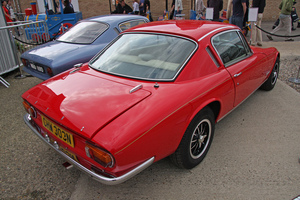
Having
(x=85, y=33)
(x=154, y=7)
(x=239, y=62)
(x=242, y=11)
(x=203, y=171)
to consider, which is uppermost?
(x=154, y=7)

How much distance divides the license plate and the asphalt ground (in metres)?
0.64

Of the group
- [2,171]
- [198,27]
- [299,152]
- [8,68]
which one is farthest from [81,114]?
[8,68]

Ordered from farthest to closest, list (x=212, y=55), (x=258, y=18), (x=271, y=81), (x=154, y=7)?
(x=154, y=7) < (x=258, y=18) < (x=271, y=81) < (x=212, y=55)

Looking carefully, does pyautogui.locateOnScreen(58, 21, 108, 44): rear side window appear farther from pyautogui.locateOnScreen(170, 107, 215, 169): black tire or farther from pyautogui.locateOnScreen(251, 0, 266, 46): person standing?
pyautogui.locateOnScreen(251, 0, 266, 46): person standing

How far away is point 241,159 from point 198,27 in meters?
1.71

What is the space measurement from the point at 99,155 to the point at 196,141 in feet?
3.84

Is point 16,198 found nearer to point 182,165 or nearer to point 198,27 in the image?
point 182,165

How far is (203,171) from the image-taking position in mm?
2467

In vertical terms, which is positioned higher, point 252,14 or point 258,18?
point 252,14

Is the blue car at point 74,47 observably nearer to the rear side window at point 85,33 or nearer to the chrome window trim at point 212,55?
the rear side window at point 85,33

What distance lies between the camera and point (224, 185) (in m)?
2.27

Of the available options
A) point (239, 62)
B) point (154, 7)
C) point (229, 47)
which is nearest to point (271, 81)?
point (239, 62)

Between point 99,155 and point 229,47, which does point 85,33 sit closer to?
point 229,47

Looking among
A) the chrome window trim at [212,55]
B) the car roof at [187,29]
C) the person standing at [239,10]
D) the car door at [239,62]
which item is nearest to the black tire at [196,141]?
the chrome window trim at [212,55]
